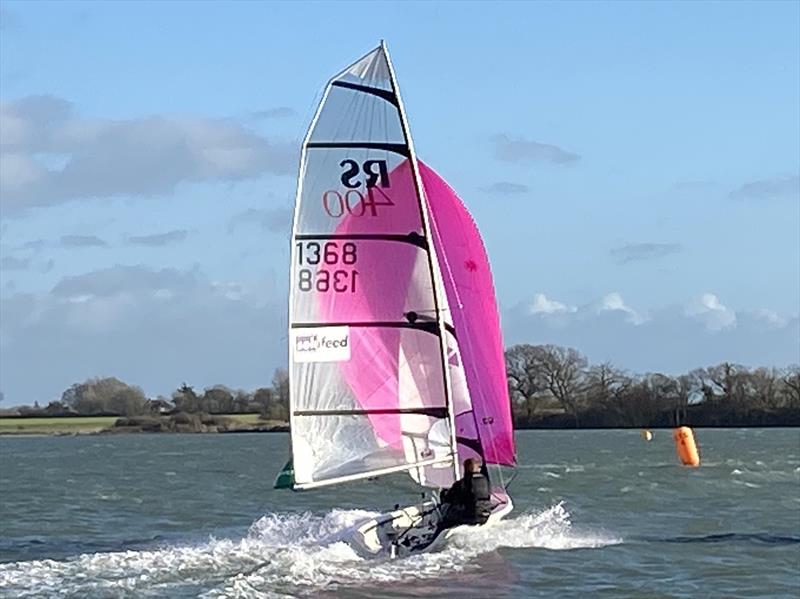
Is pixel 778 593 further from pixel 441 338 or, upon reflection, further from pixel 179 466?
pixel 179 466

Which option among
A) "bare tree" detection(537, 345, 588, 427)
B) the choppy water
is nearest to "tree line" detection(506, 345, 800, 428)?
"bare tree" detection(537, 345, 588, 427)

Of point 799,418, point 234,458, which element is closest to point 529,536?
point 234,458

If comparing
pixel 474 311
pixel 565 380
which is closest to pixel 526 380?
pixel 565 380

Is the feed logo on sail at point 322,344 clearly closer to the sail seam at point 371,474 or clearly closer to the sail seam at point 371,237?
the sail seam at point 371,237

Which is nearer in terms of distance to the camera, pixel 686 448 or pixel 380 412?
pixel 380 412

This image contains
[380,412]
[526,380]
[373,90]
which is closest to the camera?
[373,90]

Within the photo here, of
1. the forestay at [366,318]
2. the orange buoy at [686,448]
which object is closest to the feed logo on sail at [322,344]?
the forestay at [366,318]

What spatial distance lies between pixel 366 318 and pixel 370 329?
0.15m

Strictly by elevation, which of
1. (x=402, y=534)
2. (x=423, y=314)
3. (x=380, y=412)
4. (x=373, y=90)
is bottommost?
(x=402, y=534)

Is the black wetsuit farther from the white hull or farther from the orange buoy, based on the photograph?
the orange buoy

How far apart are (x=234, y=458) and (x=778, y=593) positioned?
38877 millimetres

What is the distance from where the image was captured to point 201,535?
21391mm

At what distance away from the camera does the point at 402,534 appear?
691 inches

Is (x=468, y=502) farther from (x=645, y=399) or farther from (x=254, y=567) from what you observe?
(x=645, y=399)
